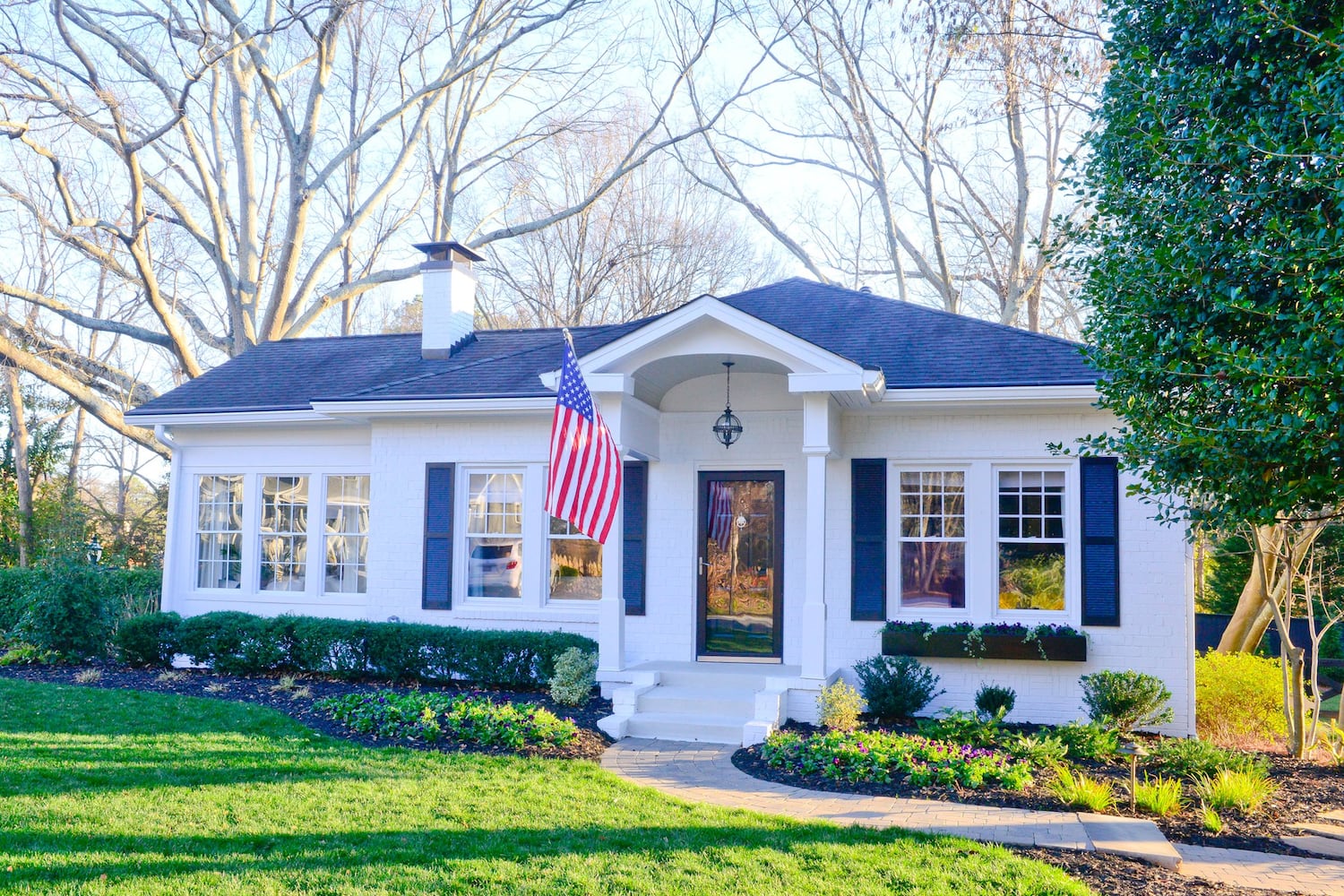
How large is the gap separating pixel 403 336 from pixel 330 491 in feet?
10.4

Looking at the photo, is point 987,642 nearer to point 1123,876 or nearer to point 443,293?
point 1123,876

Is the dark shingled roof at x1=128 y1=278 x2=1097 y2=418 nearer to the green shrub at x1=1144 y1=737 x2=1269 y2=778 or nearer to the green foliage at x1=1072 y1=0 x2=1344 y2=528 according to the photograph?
the green shrub at x1=1144 y1=737 x2=1269 y2=778

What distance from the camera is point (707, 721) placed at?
9.35 meters

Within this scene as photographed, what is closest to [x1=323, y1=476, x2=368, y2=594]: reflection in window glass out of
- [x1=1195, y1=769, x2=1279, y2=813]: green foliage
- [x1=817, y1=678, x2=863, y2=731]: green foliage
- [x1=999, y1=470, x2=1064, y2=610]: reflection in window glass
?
[x1=817, y1=678, x2=863, y2=731]: green foliage

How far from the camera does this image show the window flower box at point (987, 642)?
9.83 meters

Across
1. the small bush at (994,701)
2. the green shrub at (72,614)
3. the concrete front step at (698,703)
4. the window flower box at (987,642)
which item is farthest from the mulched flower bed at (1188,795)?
the green shrub at (72,614)

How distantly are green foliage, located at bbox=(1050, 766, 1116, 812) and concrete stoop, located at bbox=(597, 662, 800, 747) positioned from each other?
255cm

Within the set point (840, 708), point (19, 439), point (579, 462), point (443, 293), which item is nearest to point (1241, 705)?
point (840, 708)

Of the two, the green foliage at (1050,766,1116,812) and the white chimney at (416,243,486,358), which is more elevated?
the white chimney at (416,243,486,358)

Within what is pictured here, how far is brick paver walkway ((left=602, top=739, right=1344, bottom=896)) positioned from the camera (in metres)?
5.72

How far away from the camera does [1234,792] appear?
6.86m

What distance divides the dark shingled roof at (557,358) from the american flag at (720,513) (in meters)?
1.83

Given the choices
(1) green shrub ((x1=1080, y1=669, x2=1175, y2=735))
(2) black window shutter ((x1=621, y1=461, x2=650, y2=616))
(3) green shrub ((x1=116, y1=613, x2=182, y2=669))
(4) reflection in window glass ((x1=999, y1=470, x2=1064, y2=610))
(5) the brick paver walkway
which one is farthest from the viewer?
(3) green shrub ((x1=116, y1=613, x2=182, y2=669))

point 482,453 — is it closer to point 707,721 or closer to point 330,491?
point 330,491
